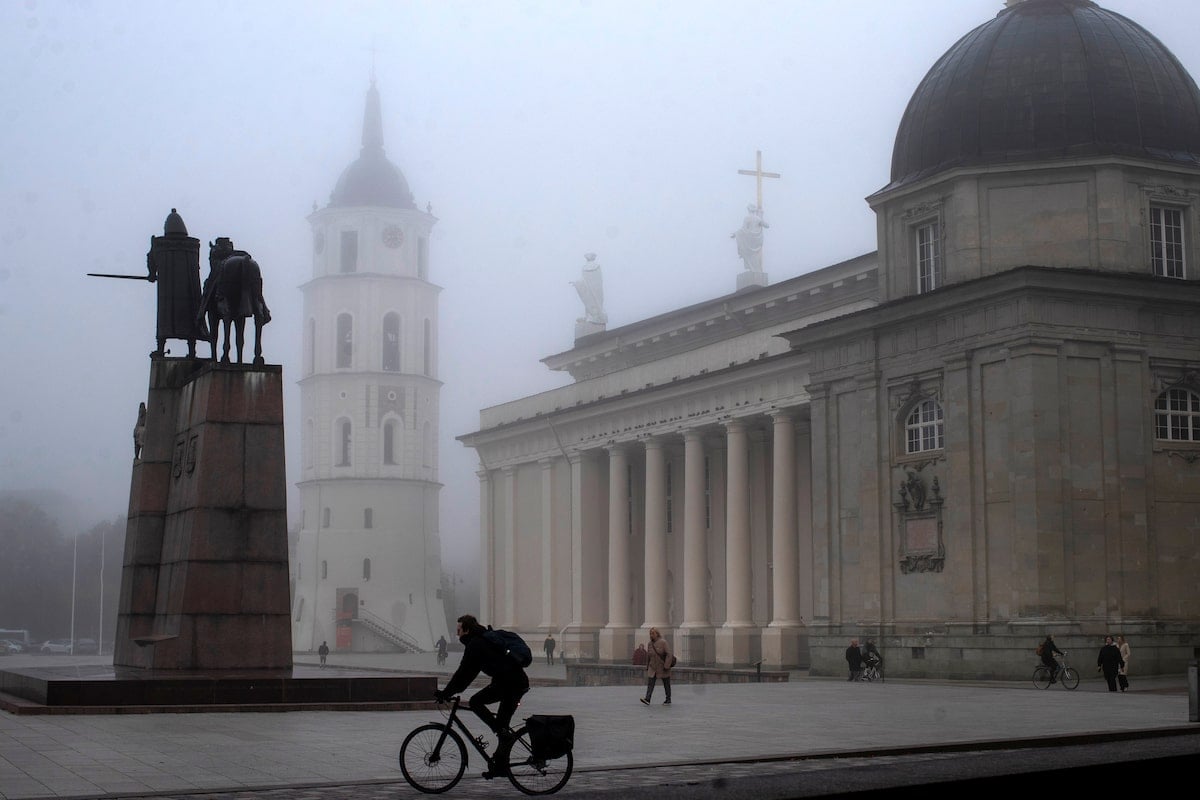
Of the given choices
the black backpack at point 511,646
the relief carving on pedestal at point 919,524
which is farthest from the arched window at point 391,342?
the black backpack at point 511,646

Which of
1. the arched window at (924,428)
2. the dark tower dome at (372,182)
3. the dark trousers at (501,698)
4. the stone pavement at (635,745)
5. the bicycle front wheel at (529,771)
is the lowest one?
the stone pavement at (635,745)

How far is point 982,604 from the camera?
1679 inches

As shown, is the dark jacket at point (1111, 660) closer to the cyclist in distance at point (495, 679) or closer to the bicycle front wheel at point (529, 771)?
the bicycle front wheel at point (529, 771)

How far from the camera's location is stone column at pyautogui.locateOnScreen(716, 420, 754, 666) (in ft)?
191

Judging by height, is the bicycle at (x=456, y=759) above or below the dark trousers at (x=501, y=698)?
below

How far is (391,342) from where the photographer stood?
113m

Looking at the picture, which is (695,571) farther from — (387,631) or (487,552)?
(387,631)

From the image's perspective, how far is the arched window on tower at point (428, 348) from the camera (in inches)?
4528

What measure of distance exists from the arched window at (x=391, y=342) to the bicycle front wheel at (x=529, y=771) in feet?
321

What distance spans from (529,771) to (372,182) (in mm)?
103378

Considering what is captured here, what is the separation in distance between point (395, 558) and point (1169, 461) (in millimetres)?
71165

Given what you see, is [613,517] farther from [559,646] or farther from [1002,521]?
[1002,521]

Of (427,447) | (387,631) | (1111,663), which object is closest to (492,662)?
(1111,663)

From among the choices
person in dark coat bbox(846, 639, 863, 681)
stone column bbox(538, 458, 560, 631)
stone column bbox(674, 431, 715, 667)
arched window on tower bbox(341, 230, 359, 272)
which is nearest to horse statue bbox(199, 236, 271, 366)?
person in dark coat bbox(846, 639, 863, 681)
